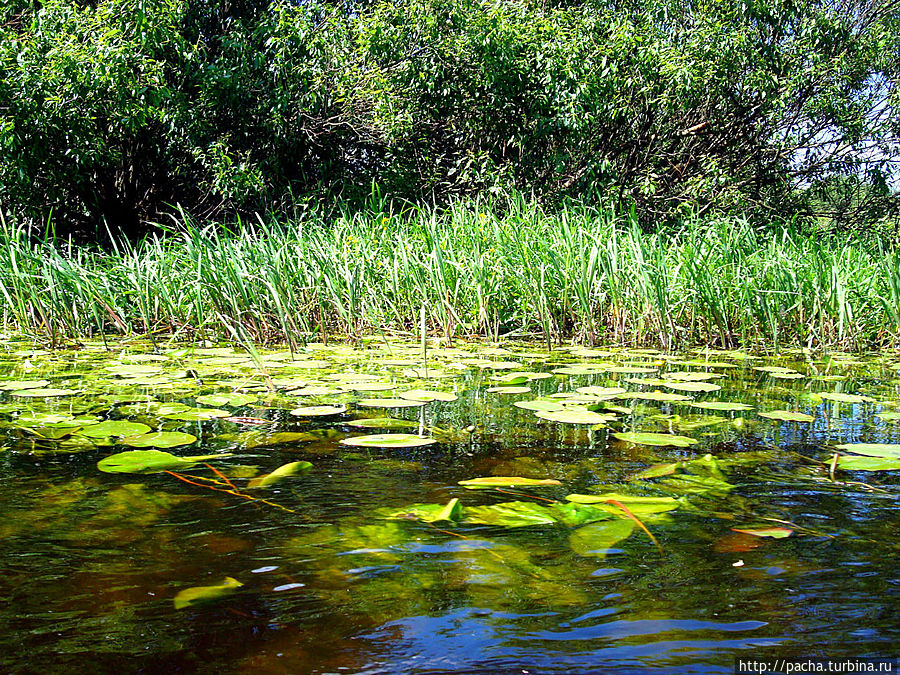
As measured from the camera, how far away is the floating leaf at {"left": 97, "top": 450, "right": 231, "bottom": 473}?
4.33 ft

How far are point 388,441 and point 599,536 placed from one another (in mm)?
633

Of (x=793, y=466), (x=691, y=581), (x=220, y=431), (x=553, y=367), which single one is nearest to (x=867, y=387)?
(x=553, y=367)

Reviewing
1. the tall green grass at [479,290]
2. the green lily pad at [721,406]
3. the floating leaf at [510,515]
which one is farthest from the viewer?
the tall green grass at [479,290]

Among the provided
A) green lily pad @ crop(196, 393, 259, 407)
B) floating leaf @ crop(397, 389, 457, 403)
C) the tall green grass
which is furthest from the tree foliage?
floating leaf @ crop(397, 389, 457, 403)

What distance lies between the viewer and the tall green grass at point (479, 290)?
3496 millimetres

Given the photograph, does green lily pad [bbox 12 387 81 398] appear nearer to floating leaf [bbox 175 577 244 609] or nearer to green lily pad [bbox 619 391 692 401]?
floating leaf [bbox 175 577 244 609]

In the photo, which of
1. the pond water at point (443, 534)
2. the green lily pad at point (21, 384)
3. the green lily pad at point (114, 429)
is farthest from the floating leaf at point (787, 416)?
the green lily pad at point (21, 384)

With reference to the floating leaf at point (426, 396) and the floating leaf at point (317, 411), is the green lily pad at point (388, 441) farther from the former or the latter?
the floating leaf at point (426, 396)

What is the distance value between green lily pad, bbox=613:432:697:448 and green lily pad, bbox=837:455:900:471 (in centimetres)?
32

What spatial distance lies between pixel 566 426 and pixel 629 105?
7143 millimetres

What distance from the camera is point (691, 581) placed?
86 centimetres

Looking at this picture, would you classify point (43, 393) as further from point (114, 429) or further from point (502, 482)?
point (502, 482)

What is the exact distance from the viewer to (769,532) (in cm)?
102

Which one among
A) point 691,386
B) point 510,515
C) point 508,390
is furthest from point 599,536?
point 691,386
